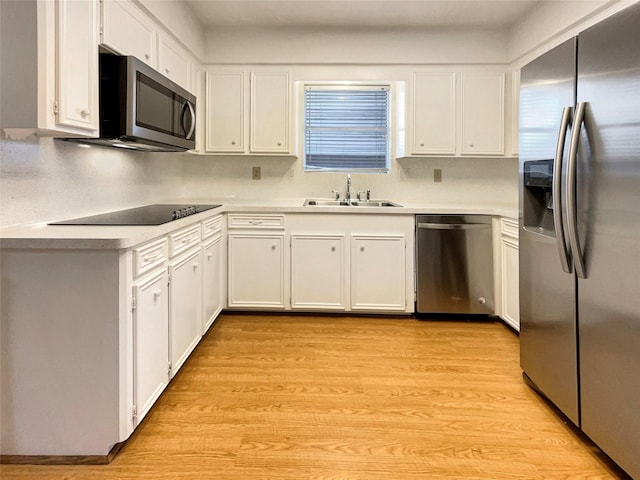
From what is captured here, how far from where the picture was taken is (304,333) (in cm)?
305

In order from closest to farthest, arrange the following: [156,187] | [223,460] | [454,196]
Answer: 1. [223,460]
2. [156,187]
3. [454,196]

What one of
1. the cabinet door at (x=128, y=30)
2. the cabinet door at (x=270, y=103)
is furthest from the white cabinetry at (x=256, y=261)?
the cabinet door at (x=128, y=30)

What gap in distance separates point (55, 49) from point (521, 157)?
218 cm

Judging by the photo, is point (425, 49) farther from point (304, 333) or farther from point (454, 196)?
point (304, 333)

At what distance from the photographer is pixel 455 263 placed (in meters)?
3.33

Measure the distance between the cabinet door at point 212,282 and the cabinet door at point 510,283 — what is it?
2.19 meters

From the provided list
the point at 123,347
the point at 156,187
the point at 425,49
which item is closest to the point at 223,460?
the point at 123,347

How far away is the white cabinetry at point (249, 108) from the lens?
3.63 metres

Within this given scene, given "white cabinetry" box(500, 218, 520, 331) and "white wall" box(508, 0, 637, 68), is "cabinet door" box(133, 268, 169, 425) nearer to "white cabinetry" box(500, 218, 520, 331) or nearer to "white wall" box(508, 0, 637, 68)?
"white cabinetry" box(500, 218, 520, 331)

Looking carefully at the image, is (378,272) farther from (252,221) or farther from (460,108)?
(460,108)

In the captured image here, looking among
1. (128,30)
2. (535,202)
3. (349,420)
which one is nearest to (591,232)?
(535,202)

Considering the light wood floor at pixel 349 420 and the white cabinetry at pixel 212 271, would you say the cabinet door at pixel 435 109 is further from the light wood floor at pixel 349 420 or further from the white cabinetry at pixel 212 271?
the white cabinetry at pixel 212 271

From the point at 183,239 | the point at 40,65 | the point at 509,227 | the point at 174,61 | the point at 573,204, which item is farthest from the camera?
the point at 509,227

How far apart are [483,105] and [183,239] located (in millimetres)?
2799
